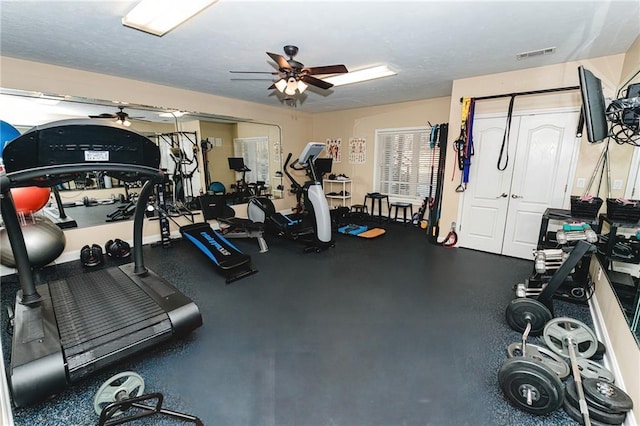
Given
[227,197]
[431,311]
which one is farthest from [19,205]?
[431,311]

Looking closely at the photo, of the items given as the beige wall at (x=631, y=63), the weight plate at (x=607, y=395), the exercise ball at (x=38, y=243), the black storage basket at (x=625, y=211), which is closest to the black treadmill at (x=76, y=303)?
the exercise ball at (x=38, y=243)

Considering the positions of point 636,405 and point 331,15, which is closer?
point 636,405

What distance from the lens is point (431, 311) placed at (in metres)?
2.85

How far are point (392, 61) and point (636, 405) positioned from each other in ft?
12.2

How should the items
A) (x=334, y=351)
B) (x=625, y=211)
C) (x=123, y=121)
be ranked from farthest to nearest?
(x=123, y=121), (x=625, y=211), (x=334, y=351)

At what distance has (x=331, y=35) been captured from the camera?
2811mm

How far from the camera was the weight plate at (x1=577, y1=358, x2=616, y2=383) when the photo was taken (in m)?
1.84

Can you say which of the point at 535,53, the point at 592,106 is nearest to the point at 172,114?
the point at 535,53

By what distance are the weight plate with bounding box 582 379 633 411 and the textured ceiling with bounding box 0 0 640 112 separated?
9.13 feet

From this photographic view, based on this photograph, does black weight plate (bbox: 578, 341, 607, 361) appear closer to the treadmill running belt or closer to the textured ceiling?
the textured ceiling

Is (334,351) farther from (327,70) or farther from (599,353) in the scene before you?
(327,70)

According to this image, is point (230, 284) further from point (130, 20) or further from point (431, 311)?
point (130, 20)

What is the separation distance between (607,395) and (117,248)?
17.8 ft

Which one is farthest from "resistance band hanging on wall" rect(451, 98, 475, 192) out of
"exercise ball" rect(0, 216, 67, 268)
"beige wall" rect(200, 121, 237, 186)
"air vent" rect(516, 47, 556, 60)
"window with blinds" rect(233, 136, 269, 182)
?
"exercise ball" rect(0, 216, 67, 268)
